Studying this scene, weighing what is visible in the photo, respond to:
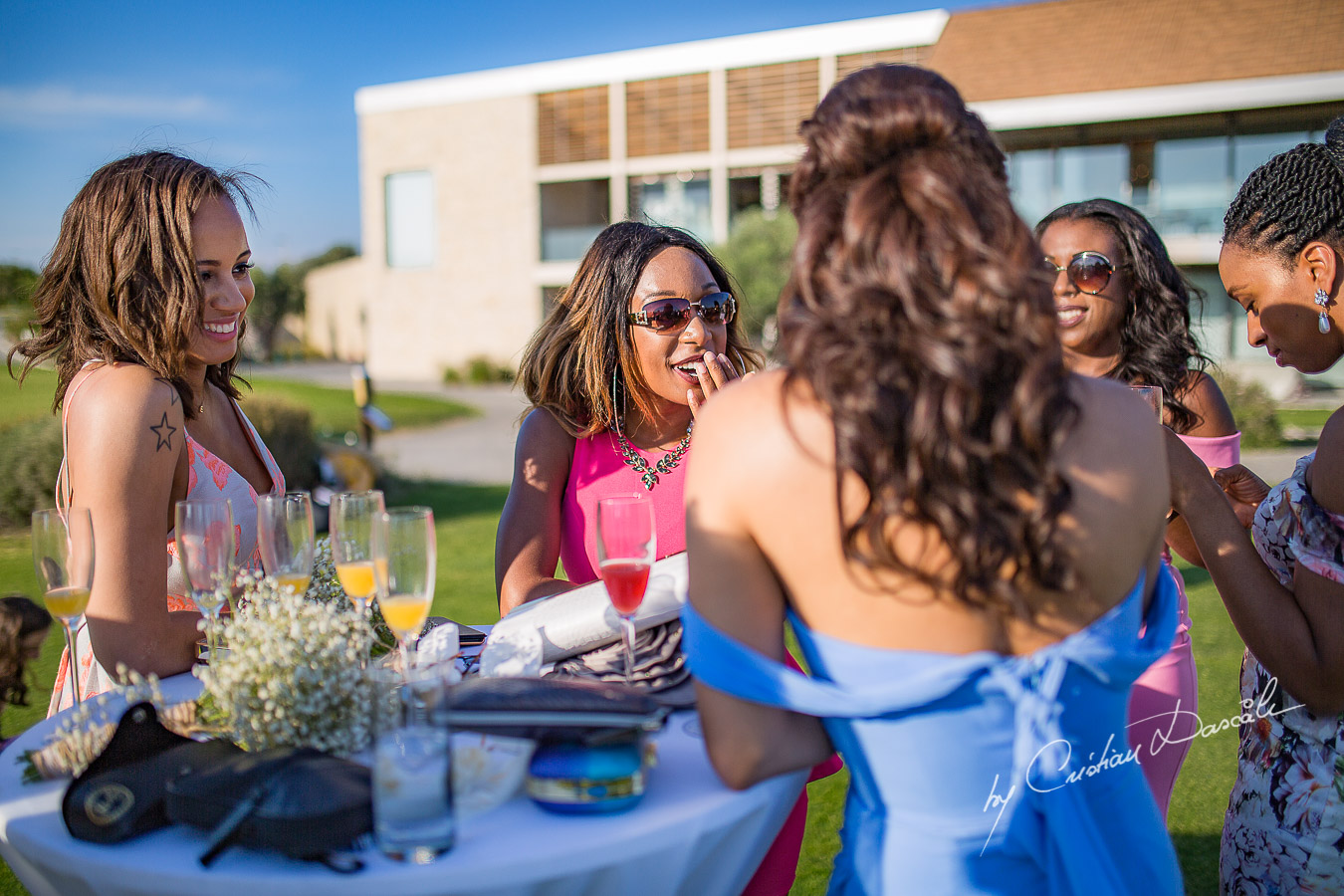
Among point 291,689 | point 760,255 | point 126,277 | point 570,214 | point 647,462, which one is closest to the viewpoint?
point 291,689

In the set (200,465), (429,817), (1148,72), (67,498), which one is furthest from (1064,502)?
(1148,72)

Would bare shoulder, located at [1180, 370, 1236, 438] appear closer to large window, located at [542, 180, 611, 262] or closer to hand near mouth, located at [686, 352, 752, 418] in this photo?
hand near mouth, located at [686, 352, 752, 418]

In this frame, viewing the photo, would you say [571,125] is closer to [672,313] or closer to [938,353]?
[672,313]

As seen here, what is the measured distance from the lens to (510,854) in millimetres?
1369

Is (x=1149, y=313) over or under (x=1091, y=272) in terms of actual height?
under

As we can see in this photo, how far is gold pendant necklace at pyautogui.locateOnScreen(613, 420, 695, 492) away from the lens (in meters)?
3.08

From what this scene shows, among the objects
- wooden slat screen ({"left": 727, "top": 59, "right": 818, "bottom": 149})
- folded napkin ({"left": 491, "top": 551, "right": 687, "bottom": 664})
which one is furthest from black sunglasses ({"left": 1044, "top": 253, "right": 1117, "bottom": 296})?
wooden slat screen ({"left": 727, "top": 59, "right": 818, "bottom": 149})

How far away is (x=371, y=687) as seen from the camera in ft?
5.43

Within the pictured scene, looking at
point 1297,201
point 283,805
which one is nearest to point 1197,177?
point 1297,201

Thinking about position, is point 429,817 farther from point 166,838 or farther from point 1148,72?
point 1148,72

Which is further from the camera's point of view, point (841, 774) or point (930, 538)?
point (841, 774)

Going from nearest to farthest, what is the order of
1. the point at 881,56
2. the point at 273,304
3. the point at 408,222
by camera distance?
the point at 881,56 → the point at 408,222 → the point at 273,304

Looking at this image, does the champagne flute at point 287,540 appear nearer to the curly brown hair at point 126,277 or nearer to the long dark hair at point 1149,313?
the curly brown hair at point 126,277

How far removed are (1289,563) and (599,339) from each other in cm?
208
